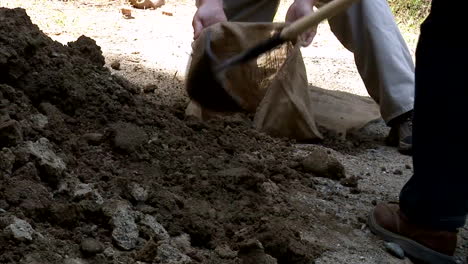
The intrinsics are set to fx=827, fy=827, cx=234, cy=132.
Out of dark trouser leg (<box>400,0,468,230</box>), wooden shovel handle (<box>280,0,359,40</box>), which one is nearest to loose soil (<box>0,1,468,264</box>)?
dark trouser leg (<box>400,0,468,230</box>)

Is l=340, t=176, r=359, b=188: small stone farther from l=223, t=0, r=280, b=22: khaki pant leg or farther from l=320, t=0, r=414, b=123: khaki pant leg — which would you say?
l=223, t=0, r=280, b=22: khaki pant leg

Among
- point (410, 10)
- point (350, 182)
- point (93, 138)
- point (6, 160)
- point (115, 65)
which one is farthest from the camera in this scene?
point (410, 10)

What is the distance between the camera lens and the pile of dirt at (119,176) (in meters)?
2.30

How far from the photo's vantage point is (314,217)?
9.30 ft

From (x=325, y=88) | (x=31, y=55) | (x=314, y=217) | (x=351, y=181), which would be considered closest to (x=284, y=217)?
(x=314, y=217)

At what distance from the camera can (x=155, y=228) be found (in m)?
2.43

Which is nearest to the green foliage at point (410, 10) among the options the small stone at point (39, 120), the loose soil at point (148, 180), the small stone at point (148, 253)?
the loose soil at point (148, 180)

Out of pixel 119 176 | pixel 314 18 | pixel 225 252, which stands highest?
pixel 314 18

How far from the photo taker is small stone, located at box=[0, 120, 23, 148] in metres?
2.43

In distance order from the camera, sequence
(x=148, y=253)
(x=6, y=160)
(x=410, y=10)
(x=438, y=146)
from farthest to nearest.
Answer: (x=410, y=10) → (x=438, y=146) → (x=6, y=160) → (x=148, y=253)

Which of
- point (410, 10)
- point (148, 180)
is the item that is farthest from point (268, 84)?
point (410, 10)

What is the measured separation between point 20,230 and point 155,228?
0.42 m

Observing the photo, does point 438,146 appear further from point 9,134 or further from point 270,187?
point 9,134

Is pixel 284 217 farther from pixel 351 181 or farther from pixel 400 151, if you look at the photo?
pixel 400 151
